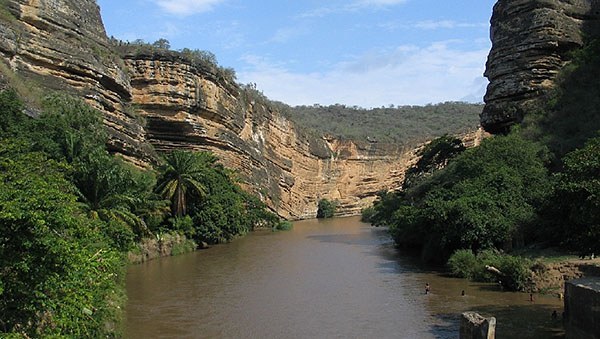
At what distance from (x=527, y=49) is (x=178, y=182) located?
2221cm

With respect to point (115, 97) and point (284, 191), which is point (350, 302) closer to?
point (115, 97)

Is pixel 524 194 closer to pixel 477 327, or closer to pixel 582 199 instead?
pixel 582 199

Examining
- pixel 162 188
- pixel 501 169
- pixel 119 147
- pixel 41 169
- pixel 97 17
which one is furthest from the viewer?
pixel 97 17

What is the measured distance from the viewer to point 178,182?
31312 mm

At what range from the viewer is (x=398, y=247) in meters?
33.4

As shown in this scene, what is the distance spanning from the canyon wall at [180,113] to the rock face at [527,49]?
2226 cm

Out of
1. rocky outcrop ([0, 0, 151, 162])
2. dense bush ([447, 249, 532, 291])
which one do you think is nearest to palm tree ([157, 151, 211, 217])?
rocky outcrop ([0, 0, 151, 162])

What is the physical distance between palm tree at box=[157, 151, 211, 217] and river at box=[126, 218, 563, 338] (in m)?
4.21

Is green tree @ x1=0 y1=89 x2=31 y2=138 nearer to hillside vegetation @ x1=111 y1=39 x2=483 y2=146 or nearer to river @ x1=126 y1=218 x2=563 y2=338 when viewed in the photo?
river @ x1=126 y1=218 x2=563 y2=338

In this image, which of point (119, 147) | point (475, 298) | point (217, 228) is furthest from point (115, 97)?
point (475, 298)

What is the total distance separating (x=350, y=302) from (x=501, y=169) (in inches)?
451

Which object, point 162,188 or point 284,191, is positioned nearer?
point 162,188

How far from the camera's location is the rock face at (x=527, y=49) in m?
33.7

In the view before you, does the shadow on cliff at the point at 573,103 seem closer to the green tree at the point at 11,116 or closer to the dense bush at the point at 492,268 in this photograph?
the dense bush at the point at 492,268
